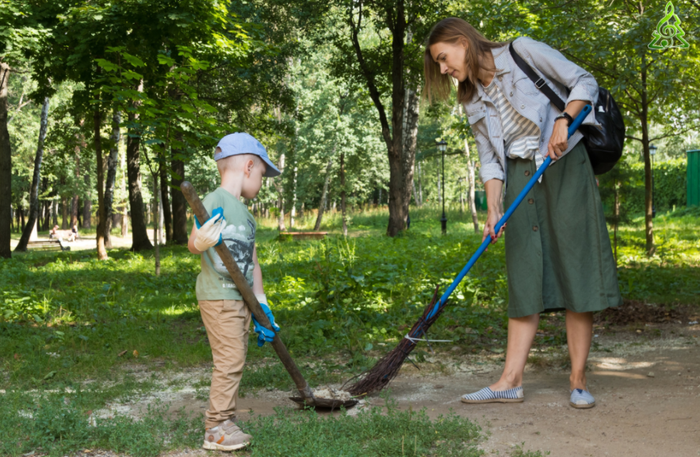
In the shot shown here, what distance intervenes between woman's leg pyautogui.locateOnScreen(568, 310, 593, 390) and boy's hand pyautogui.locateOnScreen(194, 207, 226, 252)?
204 cm

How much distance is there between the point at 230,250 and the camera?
2.69 metres

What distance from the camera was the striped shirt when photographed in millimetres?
3189

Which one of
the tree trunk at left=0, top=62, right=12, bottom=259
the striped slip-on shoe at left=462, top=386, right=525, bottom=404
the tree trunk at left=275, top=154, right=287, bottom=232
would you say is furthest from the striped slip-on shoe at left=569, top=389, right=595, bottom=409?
the tree trunk at left=275, top=154, right=287, bottom=232

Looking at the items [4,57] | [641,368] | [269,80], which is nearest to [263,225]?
[269,80]

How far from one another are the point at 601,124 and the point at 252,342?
11.3 ft

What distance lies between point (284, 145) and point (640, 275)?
2513 centimetres

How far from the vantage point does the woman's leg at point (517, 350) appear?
327 centimetres

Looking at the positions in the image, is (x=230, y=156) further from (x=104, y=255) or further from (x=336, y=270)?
(x=104, y=255)

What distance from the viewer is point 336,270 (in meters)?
6.44

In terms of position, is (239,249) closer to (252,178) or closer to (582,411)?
(252,178)

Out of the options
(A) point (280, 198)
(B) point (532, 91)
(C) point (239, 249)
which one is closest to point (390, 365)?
(C) point (239, 249)

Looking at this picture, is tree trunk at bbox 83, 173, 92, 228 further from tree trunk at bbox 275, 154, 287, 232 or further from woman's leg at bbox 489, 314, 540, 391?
woman's leg at bbox 489, 314, 540, 391

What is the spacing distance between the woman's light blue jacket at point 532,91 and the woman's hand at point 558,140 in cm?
16

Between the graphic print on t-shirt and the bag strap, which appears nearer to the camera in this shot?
the graphic print on t-shirt
